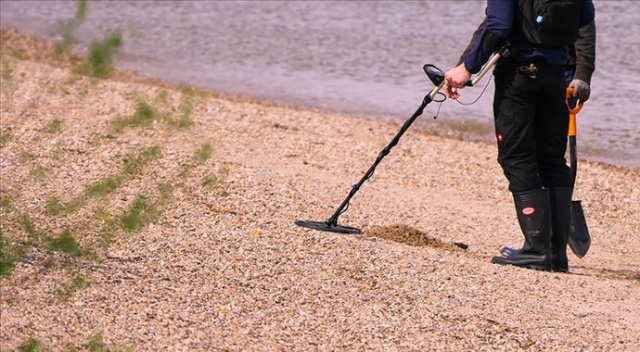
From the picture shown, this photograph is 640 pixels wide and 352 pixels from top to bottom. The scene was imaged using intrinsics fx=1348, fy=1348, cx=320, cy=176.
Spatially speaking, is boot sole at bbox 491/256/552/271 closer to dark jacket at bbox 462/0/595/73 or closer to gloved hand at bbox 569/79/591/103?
gloved hand at bbox 569/79/591/103

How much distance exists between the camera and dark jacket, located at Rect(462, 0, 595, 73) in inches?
275

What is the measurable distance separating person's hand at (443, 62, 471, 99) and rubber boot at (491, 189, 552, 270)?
0.68 metres

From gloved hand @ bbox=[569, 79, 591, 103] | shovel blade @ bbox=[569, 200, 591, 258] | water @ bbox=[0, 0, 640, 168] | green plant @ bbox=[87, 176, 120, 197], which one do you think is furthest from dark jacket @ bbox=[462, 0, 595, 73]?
water @ bbox=[0, 0, 640, 168]

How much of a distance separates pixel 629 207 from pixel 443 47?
6.50 metres

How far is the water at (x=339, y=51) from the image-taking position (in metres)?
13.0

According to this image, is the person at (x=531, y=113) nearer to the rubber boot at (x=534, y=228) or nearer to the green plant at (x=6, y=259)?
the rubber boot at (x=534, y=228)

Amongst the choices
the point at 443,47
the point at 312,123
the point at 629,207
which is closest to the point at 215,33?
the point at 443,47

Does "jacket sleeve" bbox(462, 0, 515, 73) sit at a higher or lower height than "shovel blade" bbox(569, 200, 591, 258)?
higher

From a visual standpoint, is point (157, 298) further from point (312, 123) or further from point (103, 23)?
point (103, 23)

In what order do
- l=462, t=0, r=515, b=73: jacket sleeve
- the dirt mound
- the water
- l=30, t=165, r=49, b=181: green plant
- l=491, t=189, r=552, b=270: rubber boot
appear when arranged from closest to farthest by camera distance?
l=30, t=165, r=49, b=181: green plant → l=462, t=0, r=515, b=73: jacket sleeve → l=491, t=189, r=552, b=270: rubber boot → the dirt mound → the water

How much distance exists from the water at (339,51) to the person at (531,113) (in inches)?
155

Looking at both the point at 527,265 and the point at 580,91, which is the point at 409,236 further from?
the point at 580,91

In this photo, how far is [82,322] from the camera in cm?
563

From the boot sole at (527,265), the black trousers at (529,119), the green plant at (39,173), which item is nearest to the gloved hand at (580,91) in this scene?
the black trousers at (529,119)
